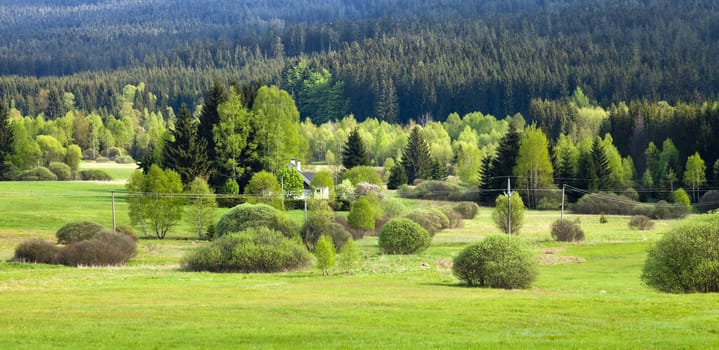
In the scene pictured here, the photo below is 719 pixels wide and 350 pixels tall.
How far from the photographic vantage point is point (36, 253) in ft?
187

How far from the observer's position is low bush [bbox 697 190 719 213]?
328ft

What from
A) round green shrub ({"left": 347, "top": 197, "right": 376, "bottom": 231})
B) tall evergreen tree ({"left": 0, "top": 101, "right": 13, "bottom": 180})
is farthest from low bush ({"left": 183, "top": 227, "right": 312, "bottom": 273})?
tall evergreen tree ({"left": 0, "top": 101, "right": 13, "bottom": 180})

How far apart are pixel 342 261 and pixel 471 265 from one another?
10.3 meters

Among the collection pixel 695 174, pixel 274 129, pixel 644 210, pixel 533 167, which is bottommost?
pixel 644 210

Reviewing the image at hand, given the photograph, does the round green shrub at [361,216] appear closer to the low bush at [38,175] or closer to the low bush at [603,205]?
the low bush at [603,205]

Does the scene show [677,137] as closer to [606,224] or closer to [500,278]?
[606,224]

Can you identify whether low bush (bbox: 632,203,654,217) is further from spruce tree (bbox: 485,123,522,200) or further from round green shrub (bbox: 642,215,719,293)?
round green shrub (bbox: 642,215,719,293)

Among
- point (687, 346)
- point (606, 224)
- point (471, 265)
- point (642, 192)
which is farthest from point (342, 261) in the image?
point (642, 192)

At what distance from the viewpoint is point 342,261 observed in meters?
53.5

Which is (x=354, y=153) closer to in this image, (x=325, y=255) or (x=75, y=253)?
(x=75, y=253)

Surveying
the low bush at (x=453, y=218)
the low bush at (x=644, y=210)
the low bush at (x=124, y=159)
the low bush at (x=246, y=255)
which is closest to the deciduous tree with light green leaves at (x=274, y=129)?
the low bush at (x=453, y=218)

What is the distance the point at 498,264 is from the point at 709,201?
6398 cm

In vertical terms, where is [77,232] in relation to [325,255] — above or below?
above

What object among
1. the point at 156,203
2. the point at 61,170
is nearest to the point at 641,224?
the point at 156,203
